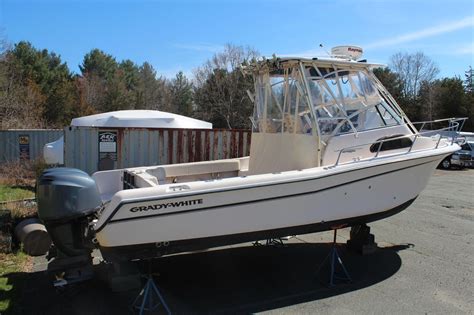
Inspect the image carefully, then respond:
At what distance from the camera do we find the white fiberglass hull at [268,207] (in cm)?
447

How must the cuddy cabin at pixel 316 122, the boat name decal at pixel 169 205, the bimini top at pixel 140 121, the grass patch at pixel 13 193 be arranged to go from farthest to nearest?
1. the bimini top at pixel 140 121
2. the grass patch at pixel 13 193
3. the cuddy cabin at pixel 316 122
4. the boat name decal at pixel 169 205

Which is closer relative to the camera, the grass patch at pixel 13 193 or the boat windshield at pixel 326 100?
the boat windshield at pixel 326 100

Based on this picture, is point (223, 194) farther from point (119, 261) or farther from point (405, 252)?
point (405, 252)

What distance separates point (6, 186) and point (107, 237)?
939 cm

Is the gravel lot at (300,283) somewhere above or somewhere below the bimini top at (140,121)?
below

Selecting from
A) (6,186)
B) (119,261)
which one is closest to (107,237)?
(119,261)

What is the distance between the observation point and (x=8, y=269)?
5695mm

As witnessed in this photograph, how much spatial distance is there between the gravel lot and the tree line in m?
23.8

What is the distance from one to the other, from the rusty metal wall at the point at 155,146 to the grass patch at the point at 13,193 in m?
1.99

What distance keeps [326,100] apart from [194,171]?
96.3 inches

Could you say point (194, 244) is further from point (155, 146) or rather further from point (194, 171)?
point (155, 146)

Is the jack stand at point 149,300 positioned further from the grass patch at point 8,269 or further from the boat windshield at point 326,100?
the boat windshield at point 326,100

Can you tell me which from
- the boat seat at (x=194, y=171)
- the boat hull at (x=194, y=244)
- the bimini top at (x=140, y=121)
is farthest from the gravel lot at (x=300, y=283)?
the bimini top at (x=140, y=121)

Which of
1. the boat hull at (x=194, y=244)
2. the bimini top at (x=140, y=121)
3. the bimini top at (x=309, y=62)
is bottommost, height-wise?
the boat hull at (x=194, y=244)
